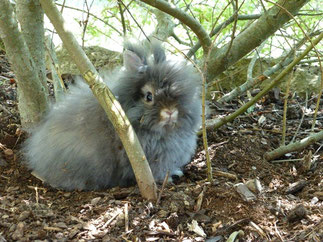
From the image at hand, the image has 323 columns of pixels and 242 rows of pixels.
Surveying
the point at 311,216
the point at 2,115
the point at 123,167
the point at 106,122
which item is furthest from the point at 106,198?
the point at 2,115

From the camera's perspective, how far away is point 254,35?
3.96 meters

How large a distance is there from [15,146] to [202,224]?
2.49 metres

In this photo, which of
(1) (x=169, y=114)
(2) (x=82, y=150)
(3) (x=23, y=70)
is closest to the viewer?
(1) (x=169, y=114)

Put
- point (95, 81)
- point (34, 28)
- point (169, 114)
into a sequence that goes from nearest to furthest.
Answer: point (95, 81) < point (169, 114) < point (34, 28)

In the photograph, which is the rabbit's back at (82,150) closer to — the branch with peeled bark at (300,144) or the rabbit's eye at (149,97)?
the rabbit's eye at (149,97)

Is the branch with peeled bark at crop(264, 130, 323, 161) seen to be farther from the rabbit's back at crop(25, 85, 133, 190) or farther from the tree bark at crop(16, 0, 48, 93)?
the tree bark at crop(16, 0, 48, 93)

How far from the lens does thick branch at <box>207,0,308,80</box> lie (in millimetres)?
3760

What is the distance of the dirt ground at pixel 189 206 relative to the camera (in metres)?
2.46

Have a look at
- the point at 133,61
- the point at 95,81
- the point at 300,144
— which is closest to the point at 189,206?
the point at 95,81

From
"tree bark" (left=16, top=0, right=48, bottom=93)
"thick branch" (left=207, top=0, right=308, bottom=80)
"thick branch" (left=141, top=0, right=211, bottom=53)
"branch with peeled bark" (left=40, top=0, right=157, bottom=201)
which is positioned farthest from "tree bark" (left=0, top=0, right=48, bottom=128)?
"thick branch" (left=207, top=0, right=308, bottom=80)

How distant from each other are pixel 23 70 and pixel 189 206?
220cm

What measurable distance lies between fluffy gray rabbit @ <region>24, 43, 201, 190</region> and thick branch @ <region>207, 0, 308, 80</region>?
0.73 m

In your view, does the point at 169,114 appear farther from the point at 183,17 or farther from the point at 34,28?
the point at 34,28

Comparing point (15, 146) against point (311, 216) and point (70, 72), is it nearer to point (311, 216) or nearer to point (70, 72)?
point (70, 72)
